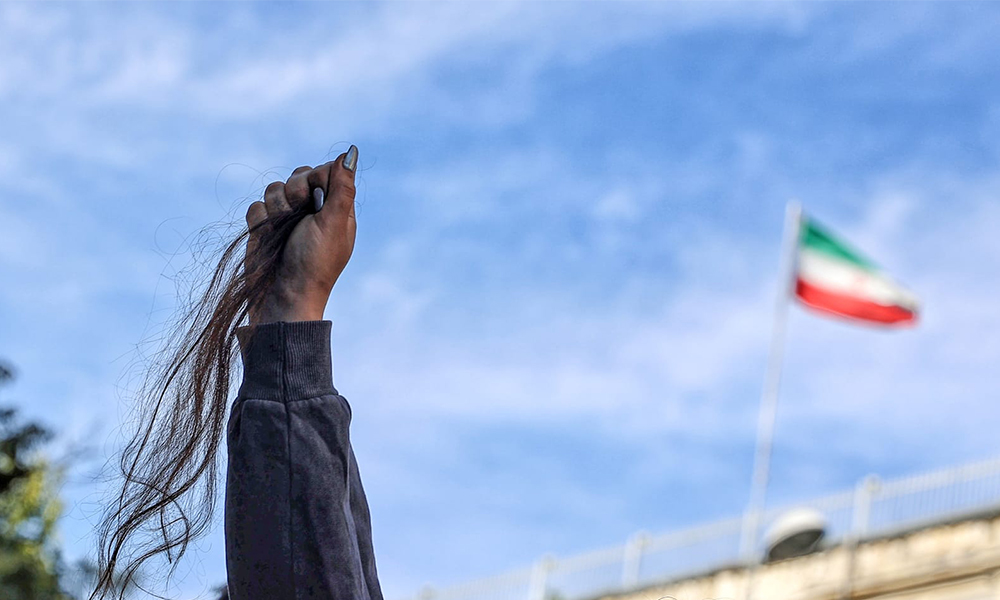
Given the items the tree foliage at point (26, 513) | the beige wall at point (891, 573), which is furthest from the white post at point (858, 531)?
the tree foliage at point (26, 513)

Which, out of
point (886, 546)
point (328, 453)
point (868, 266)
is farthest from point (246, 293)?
Answer: point (868, 266)

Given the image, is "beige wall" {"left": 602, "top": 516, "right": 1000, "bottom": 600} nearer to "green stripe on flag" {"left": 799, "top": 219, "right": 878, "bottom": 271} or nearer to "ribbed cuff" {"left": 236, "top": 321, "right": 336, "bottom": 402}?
"green stripe on flag" {"left": 799, "top": 219, "right": 878, "bottom": 271}

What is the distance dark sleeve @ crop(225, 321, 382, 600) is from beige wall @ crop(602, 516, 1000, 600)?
12.5 metres

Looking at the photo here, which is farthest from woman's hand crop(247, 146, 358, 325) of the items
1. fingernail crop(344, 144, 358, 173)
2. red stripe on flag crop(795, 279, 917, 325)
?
red stripe on flag crop(795, 279, 917, 325)

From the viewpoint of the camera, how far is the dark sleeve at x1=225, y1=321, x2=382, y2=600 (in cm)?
123

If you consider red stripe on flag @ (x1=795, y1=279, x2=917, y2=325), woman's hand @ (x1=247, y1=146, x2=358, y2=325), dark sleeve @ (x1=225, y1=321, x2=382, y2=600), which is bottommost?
dark sleeve @ (x1=225, y1=321, x2=382, y2=600)

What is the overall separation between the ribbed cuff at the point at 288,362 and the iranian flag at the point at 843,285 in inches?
589

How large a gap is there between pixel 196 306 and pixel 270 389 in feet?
1.17

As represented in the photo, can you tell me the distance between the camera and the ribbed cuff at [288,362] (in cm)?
129

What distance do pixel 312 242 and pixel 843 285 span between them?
15856 mm

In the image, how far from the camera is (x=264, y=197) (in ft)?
4.93

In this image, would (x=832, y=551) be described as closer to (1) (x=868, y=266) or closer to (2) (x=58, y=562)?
(1) (x=868, y=266)

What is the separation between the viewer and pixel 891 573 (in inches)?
560

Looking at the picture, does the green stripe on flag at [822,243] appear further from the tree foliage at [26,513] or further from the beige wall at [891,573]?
the tree foliage at [26,513]
